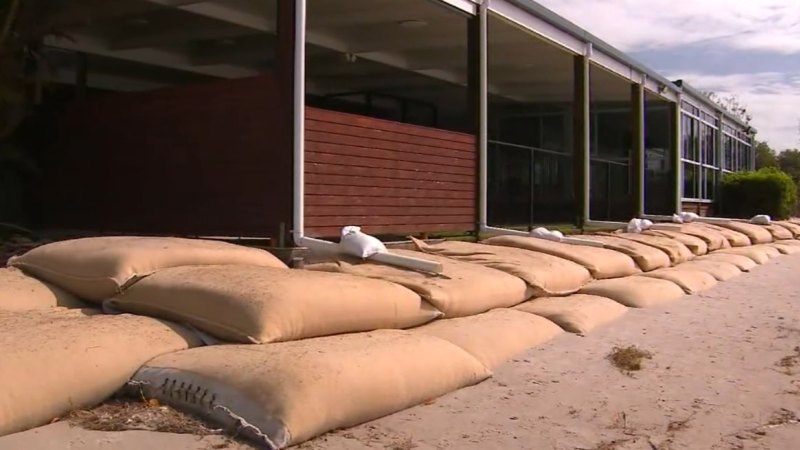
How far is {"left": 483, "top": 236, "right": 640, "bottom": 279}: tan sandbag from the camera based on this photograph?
881 cm

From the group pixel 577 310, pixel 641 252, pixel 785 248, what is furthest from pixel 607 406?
pixel 785 248

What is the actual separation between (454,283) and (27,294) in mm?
3060

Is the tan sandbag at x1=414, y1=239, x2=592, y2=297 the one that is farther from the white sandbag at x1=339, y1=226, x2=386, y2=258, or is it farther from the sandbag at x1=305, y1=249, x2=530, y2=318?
the white sandbag at x1=339, y1=226, x2=386, y2=258

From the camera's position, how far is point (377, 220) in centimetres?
883

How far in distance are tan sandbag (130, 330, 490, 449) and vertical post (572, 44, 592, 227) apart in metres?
9.86

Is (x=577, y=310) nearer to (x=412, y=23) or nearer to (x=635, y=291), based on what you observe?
(x=635, y=291)

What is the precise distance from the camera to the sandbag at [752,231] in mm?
17422

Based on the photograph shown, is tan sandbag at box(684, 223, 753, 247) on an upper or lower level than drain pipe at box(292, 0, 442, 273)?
lower

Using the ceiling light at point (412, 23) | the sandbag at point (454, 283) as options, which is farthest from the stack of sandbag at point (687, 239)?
the sandbag at point (454, 283)

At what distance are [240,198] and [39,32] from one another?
9.05ft

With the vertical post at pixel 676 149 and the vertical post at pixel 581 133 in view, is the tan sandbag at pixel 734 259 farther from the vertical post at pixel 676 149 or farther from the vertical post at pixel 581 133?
the vertical post at pixel 676 149

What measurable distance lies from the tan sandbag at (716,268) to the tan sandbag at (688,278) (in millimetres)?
353

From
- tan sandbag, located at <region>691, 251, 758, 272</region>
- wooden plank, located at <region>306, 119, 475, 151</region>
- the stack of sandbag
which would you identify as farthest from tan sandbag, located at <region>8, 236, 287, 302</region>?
the stack of sandbag

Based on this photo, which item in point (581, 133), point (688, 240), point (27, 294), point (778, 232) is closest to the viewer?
point (27, 294)
